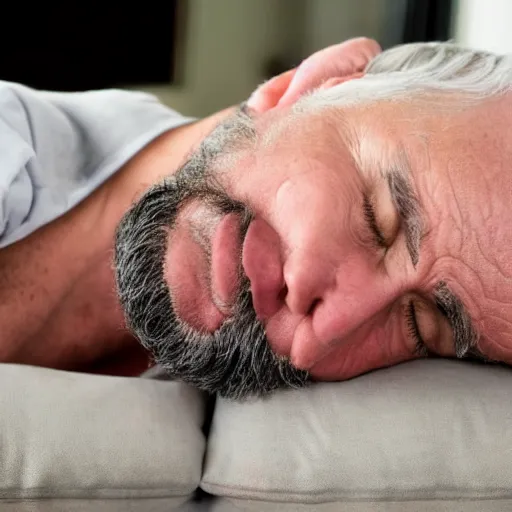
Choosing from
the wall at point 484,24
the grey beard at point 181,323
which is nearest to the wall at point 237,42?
the wall at point 484,24

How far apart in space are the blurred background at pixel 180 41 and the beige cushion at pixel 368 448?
7.01 feet

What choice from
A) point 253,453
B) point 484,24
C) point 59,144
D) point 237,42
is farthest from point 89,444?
point 237,42

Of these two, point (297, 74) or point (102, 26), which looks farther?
point (102, 26)

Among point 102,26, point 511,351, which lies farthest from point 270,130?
point 102,26

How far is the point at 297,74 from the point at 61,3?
2.09 meters

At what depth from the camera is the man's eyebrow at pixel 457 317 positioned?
864mm

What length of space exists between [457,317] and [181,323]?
35 centimetres

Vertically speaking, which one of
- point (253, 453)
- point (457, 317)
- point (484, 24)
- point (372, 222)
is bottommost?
point (253, 453)

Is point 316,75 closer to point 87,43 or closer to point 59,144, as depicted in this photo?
point 59,144

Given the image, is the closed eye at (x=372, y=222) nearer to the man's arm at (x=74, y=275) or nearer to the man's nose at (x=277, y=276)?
the man's nose at (x=277, y=276)

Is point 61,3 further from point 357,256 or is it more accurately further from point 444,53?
point 357,256

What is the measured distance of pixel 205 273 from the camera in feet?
2.97

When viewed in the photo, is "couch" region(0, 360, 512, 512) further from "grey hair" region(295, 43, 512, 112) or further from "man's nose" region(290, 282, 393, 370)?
"grey hair" region(295, 43, 512, 112)

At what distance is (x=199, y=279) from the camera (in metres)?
0.91
